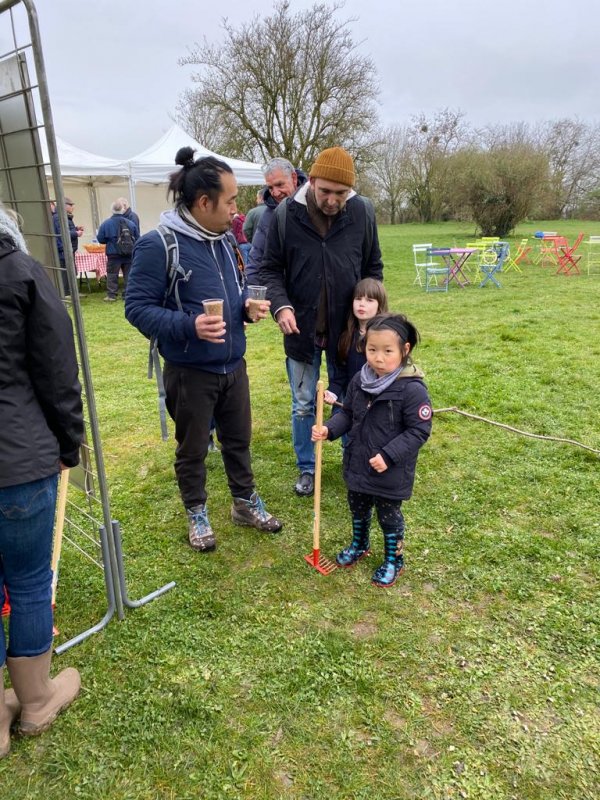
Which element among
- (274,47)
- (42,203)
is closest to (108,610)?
(42,203)

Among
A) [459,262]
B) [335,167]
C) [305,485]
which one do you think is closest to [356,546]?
[305,485]

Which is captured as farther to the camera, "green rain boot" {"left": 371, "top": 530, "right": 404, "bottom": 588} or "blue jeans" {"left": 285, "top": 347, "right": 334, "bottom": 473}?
"blue jeans" {"left": 285, "top": 347, "right": 334, "bottom": 473}

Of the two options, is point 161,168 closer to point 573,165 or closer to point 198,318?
point 198,318

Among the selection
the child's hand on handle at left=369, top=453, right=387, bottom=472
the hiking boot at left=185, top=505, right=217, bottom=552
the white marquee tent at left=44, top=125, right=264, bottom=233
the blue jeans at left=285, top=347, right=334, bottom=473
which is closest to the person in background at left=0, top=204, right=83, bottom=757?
the hiking boot at left=185, top=505, right=217, bottom=552

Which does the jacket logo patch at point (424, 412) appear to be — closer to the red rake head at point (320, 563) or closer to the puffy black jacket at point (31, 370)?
the red rake head at point (320, 563)

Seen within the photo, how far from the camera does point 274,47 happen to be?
1956 cm

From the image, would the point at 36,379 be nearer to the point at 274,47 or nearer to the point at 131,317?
the point at 131,317

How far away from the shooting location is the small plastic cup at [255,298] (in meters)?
2.65

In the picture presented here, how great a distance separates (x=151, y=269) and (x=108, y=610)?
1525mm

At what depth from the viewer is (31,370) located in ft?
5.45

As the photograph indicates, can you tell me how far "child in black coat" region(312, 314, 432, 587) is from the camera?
2.48 meters

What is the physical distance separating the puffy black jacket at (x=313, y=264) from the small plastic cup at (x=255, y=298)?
427 millimetres

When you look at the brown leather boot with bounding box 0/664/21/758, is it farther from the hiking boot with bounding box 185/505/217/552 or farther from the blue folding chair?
the blue folding chair

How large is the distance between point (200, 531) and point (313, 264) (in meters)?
1.59
